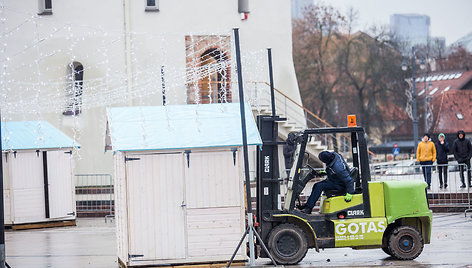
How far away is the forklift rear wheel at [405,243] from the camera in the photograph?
14.0 metres

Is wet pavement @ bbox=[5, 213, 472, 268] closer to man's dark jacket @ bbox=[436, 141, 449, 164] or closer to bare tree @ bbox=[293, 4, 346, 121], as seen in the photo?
man's dark jacket @ bbox=[436, 141, 449, 164]

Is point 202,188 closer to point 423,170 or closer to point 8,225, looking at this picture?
point 8,225

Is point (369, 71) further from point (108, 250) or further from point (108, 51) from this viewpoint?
point (108, 250)

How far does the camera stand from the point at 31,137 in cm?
2247

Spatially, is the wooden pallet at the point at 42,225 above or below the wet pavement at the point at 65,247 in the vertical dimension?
above

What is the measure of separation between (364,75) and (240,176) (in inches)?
2099

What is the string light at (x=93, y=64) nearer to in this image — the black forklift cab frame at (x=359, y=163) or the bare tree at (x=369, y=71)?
the black forklift cab frame at (x=359, y=163)

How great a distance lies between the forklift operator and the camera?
44.5 ft

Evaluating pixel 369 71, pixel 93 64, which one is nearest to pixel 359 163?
pixel 93 64

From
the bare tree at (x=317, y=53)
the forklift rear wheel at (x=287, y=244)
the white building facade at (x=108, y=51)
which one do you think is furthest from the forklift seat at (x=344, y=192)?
the bare tree at (x=317, y=53)

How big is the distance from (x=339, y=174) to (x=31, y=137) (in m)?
11.4

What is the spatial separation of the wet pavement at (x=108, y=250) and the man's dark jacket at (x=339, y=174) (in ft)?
4.43

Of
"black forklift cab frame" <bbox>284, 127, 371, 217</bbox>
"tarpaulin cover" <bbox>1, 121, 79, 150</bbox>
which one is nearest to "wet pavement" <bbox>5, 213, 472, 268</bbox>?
"black forklift cab frame" <bbox>284, 127, 371, 217</bbox>

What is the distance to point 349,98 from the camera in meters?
64.9
